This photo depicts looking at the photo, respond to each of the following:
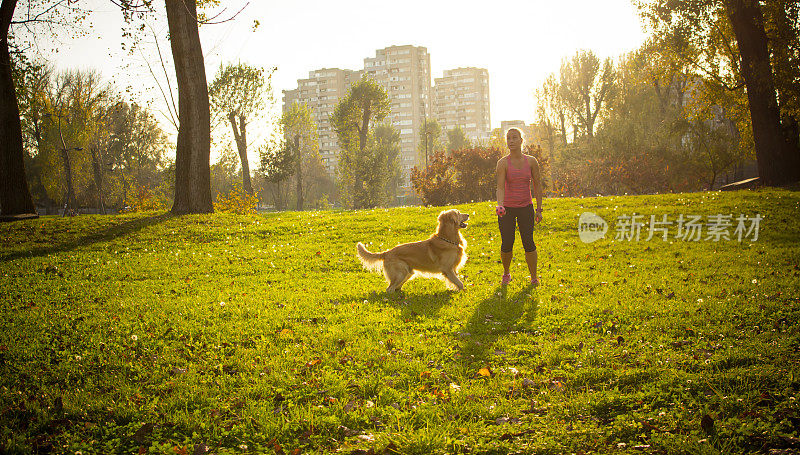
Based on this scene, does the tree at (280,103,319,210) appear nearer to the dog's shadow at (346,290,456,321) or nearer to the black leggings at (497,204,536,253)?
the dog's shadow at (346,290,456,321)

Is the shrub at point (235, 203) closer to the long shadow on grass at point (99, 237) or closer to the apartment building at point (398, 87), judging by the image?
the long shadow on grass at point (99, 237)

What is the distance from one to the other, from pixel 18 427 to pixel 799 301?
9.95m

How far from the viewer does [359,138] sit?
57531 millimetres

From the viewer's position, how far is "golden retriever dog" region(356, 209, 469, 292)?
8.76 meters

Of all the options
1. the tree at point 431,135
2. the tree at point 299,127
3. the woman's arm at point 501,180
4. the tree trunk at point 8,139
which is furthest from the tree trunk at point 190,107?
the tree at point 431,135

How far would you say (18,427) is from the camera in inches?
166

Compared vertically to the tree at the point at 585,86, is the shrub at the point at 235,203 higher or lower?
lower

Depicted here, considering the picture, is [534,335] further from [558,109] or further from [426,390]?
[558,109]

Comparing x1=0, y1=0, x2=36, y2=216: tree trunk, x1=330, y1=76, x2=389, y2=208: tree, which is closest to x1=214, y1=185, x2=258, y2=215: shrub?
x1=0, y1=0, x2=36, y2=216: tree trunk

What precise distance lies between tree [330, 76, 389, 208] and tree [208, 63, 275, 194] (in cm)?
1074

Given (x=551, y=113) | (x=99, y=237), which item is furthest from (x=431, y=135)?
(x=99, y=237)

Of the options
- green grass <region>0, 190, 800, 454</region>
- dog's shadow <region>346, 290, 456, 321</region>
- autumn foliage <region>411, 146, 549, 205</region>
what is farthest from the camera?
autumn foliage <region>411, 146, 549, 205</region>

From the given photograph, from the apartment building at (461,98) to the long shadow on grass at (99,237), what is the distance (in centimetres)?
14513

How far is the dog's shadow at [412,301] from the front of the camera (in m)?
7.62
